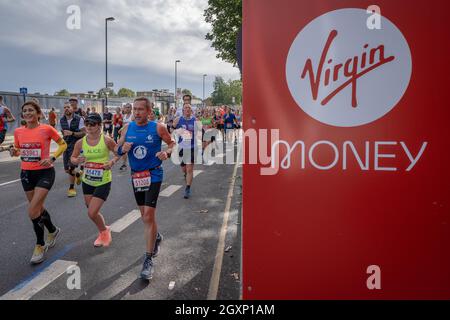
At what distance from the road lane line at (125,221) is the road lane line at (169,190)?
1.43m

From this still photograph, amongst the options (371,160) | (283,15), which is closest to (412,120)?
(371,160)

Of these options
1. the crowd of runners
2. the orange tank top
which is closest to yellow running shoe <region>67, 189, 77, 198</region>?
the crowd of runners

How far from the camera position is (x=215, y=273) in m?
3.58

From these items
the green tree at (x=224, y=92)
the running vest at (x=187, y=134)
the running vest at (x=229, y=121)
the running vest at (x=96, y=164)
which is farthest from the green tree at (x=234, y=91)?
the running vest at (x=96, y=164)

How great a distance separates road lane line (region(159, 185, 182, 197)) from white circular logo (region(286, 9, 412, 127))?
19.4ft

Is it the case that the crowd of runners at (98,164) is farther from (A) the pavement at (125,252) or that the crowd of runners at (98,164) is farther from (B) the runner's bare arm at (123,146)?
(A) the pavement at (125,252)

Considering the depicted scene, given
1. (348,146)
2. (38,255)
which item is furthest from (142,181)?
(348,146)

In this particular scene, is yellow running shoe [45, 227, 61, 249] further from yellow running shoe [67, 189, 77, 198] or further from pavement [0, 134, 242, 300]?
yellow running shoe [67, 189, 77, 198]

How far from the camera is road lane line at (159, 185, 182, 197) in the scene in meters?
7.35

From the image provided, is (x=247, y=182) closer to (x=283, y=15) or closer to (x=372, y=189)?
(x=372, y=189)

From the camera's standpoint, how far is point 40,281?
3.38m

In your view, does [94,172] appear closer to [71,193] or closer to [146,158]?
[146,158]

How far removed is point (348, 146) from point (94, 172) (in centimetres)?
357
